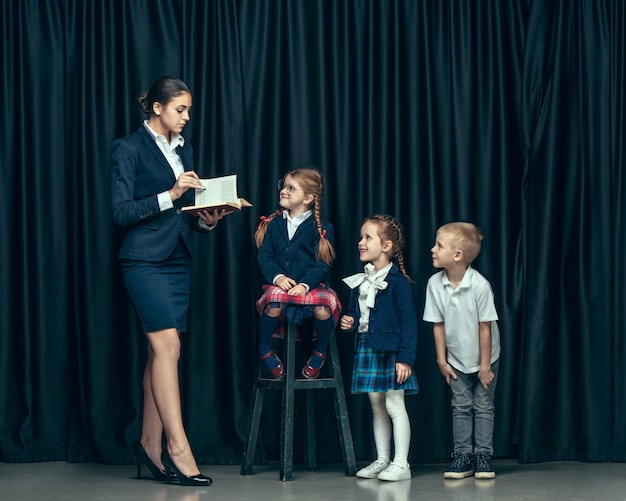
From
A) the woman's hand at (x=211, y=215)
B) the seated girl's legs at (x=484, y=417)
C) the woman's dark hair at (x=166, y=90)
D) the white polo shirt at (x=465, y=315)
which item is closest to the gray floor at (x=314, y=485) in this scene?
the seated girl's legs at (x=484, y=417)

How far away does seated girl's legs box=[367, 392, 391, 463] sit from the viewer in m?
3.77

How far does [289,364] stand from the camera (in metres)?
3.65

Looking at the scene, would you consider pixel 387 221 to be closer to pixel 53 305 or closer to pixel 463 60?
pixel 463 60

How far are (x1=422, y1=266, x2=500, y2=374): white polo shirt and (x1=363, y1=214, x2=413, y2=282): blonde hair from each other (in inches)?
7.8

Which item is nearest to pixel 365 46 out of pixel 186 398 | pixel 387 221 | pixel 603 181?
pixel 387 221

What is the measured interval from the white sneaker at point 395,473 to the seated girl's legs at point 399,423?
0.02m

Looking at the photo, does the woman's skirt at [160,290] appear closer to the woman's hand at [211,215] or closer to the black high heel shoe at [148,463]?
the woman's hand at [211,215]

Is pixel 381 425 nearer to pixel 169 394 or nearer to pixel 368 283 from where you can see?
pixel 368 283

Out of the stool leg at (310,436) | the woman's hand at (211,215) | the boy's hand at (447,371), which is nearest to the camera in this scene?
the woman's hand at (211,215)

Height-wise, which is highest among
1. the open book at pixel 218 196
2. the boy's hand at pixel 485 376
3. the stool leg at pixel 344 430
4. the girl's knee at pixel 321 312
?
the open book at pixel 218 196

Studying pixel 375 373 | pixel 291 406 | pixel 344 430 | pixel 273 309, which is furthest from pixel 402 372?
pixel 273 309

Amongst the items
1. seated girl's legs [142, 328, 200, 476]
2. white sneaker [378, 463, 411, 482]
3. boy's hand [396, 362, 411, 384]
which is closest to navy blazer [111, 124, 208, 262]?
seated girl's legs [142, 328, 200, 476]

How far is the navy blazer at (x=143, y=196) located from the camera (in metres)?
3.52

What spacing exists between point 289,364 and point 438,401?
825mm
